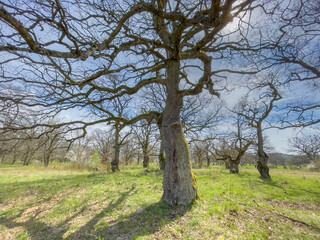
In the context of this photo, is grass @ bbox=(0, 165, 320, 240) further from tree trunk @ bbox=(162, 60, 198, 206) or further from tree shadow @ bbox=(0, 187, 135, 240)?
tree trunk @ bbox=(162, 60, 198, 206)

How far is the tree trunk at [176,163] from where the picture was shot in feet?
13.8

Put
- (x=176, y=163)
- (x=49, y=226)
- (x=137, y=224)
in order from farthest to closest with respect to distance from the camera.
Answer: (x=176, y=163)
(x=49, y=226)
(x=137, y=224)

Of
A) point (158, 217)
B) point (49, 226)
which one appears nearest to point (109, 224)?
point (158, 217)

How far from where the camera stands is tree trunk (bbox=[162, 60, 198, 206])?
13.8 feet

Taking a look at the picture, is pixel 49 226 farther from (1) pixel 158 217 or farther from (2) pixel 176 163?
(2) pixel 176 163

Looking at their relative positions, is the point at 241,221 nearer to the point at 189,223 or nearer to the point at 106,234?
the point at 189,223

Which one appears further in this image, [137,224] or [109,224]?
[109,224]

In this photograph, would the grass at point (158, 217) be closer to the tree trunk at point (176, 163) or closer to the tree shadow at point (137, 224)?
the tree shadow at point (137, 224)

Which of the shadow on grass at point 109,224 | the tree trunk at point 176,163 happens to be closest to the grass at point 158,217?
the shadow on grass at point 109,224

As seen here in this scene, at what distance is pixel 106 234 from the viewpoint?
10.9 feet

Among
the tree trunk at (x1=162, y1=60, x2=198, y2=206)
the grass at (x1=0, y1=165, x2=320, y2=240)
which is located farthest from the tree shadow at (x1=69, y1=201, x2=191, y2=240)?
the tree trunk at (x1=162, y1=60, x2=198, y2=206)

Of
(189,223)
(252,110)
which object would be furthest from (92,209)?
(252,110)

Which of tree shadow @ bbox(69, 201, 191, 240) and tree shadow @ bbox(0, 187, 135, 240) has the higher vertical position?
tree shadow @ bbox(69, 201, 191, 240)

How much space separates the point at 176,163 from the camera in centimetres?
434
